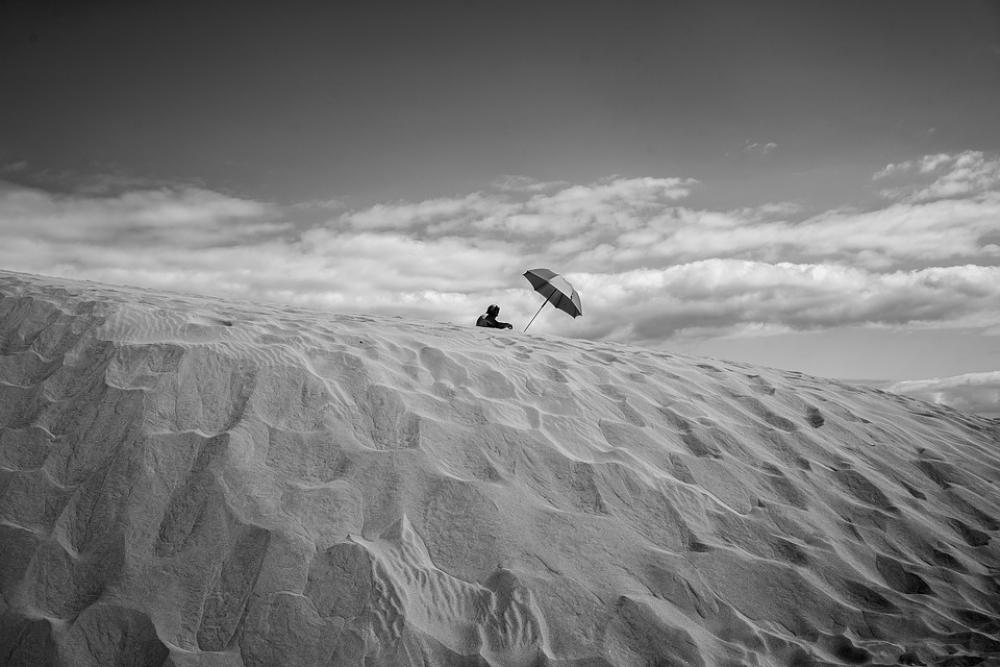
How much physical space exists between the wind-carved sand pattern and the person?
10.1 feet

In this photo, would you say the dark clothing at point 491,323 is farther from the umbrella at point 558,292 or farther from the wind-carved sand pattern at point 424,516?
the wind-carved sand pattern at point 424,516

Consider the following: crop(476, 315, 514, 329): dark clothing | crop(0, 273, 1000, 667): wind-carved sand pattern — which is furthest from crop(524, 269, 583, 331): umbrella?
crop(0, 273, 1000, 667): wind-carved sand pattern

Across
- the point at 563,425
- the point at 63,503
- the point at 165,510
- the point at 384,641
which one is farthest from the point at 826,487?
the point at 63,503

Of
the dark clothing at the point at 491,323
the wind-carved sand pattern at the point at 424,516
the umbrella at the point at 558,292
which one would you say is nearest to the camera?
the wind-carved sand pattern at the point at 424,516

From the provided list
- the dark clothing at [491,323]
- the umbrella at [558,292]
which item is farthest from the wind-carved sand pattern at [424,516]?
the umbrella at [558,292]

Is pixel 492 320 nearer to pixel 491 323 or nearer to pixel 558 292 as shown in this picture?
pixel 491 323

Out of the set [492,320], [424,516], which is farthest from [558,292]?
[424,516]

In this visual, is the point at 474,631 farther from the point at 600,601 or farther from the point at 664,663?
the point at 664,663

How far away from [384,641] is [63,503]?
1.88 m

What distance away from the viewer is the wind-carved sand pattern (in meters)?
2.36

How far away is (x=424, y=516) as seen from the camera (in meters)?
2.82

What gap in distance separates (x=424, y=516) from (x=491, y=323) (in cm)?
505

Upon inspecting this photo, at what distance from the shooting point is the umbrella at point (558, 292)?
8.27 meters

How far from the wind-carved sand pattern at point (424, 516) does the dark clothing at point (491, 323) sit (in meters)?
3.06
